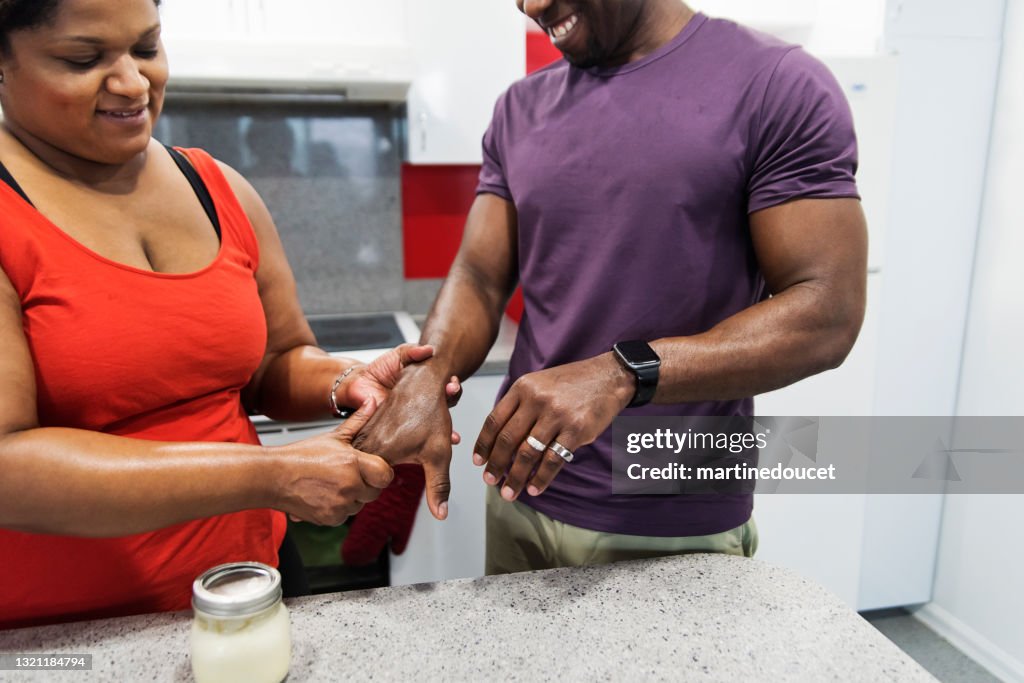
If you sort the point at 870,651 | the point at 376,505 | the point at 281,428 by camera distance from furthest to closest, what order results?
the point at 376,505
the point at 281,428
the point at 870,651

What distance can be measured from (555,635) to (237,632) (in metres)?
0.33

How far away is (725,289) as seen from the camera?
1079mm

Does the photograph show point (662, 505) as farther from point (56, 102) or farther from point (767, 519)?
point (767, 519)

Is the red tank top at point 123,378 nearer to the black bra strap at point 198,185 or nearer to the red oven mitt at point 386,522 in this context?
the black bra strap at point 198,185

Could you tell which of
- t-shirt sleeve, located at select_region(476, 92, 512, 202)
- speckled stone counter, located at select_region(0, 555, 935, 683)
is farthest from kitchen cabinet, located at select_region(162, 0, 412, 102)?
speckled stone counter, located at select_region(0, 555, 935, 683)

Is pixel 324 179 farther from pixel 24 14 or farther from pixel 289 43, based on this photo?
pixel 24 14

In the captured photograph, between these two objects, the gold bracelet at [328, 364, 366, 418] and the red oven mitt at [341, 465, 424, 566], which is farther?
the red oven mitt at [341, 465, 424, 566]

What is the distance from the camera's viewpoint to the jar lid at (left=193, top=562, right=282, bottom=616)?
68 centimetres

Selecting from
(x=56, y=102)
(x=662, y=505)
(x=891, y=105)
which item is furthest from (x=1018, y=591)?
(x=56, y=102)

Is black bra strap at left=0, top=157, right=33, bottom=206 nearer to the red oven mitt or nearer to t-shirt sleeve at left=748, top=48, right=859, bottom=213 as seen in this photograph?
t-shirt sleeve at left=748, top=48, right=859, bottom=213

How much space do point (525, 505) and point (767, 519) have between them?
1353 millimetres

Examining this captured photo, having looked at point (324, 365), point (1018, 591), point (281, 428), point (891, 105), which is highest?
point (891, 105)

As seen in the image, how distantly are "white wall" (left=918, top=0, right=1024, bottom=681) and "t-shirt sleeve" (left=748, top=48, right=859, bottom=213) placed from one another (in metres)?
1.54

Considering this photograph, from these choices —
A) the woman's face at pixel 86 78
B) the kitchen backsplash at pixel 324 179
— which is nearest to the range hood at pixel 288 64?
the kitchen backsplash at pixel 324 179
